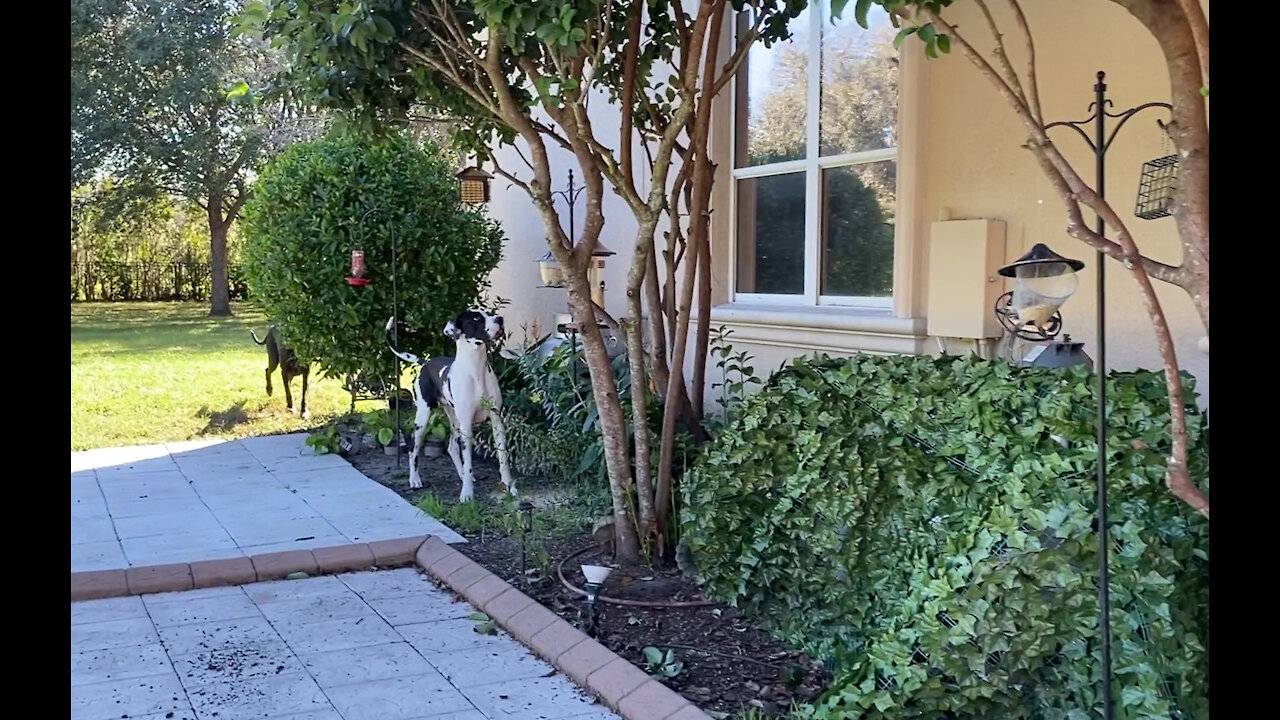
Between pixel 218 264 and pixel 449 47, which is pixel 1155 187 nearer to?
pixel 449 47

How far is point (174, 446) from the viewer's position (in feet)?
29.8

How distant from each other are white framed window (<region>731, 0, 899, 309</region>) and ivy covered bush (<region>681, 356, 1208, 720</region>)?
1.93 metres

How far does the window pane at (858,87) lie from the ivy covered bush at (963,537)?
2.13m

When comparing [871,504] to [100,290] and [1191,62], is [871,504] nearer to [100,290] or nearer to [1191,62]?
[1191,62]

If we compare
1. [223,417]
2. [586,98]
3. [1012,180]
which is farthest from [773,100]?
[223,417]

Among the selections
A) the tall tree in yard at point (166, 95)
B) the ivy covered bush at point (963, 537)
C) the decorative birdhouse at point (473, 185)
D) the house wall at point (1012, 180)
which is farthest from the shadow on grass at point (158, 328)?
the ivy covered bush at point (963, 537)

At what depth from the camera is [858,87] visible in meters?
5.99

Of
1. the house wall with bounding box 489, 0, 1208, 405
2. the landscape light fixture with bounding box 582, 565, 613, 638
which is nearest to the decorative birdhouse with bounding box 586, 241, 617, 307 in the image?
the house wall with bounding box 489, 0, 1208, 405

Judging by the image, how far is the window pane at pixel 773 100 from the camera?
645 cm

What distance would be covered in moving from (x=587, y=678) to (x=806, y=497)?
1066 millimetres

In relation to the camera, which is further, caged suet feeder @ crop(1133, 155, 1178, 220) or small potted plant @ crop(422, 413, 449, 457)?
small potted plant @ crop(422, 413, 449, 457)

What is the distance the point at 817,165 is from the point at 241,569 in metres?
3.91

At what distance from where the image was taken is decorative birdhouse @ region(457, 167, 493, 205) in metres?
9.12

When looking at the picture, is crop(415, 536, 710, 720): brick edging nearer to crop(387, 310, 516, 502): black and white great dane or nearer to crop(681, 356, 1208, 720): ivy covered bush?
crop(681, 356, 1208, 720): ivy covered bush
